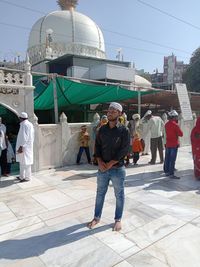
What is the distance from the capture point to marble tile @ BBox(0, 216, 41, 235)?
348 centimetres

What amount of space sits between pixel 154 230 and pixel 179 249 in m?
0.50

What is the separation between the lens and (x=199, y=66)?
28234 millimetres

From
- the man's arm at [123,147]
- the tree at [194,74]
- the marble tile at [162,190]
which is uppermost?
the tree at [194,74]

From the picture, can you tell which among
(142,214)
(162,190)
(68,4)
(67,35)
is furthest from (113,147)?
(68,4)

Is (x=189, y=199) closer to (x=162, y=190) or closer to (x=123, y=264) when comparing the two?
(x=162, y=190)

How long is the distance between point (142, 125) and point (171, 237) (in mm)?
5980

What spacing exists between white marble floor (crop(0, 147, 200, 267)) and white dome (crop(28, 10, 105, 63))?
856 inches

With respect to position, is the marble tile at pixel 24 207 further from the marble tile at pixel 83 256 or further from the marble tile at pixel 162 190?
the marble tile at pixel 162 190

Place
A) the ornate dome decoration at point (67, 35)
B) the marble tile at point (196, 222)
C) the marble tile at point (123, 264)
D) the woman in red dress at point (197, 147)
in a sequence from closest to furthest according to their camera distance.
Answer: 1. the marble tile at point (123, 264)
2. the marble tile at point (196, 222)
3. the woman in red dress at point (197, 147)
4. the ornate dome decoration at point (67, 35)

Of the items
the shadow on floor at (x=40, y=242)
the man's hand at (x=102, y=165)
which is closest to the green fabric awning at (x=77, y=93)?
the man's hand at (x=102, y=165)

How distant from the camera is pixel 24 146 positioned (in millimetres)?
5484

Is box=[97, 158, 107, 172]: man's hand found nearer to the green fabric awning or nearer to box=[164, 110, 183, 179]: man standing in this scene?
box=[164, 110, 183, 179]: man standing

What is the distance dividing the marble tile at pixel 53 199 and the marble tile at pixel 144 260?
1841mm

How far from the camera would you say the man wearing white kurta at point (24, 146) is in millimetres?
5436
